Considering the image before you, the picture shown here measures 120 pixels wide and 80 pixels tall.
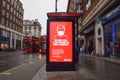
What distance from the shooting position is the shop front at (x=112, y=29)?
2375 centimetres

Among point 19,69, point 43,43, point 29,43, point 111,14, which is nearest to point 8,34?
point 29,43

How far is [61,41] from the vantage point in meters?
12.0

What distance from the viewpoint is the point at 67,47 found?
39.3 feet

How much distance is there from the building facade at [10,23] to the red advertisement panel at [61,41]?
2163 inches

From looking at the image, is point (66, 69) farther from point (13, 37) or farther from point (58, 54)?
point (13, 37)

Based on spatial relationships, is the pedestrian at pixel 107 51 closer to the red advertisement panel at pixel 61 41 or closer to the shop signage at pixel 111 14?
the shop signage at pixel 111 14

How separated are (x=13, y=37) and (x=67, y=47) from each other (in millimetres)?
69419

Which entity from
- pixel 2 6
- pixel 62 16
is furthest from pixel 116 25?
pixel 2 6

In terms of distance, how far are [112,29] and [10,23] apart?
55.2m

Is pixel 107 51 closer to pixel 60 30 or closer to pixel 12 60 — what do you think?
pixel 12 60

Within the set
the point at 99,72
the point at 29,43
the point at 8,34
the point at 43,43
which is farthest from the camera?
the point at 8,34

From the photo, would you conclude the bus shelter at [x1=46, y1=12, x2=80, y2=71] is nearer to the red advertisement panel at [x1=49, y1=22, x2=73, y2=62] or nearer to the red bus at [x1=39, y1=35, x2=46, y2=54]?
the red advertisement panel at [x1=49, y1=22, x2=73, y2=62]

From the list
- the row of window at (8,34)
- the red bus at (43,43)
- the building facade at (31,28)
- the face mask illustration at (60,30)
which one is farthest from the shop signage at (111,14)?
the building facade at (31,28)

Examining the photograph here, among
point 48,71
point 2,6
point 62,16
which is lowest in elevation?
point 48,71
